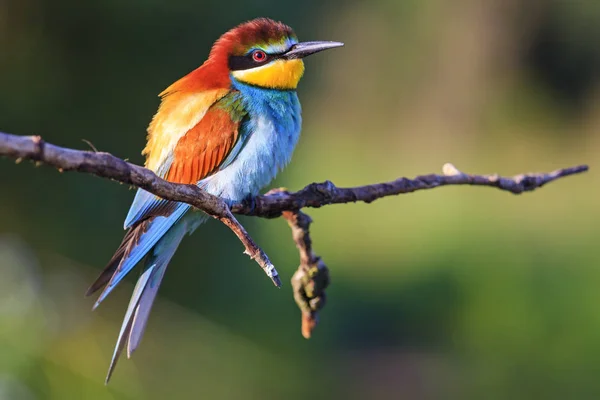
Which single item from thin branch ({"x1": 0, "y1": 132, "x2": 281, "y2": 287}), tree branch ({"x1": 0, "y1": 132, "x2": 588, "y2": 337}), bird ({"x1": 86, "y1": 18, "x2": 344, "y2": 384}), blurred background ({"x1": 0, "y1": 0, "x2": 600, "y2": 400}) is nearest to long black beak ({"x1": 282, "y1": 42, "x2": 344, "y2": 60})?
bird ({"x1": 86, "y1": 18, "x2": 344, "y2": 384})

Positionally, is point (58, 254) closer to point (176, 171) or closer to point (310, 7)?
point (176, 171)

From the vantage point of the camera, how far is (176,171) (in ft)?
5.10

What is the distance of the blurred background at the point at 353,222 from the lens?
2.40 meters

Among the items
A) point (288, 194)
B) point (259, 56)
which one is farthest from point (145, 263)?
point (259, 56)

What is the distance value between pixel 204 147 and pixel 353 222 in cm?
360

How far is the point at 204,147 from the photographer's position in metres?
1.55

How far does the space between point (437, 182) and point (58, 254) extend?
58.7 inches

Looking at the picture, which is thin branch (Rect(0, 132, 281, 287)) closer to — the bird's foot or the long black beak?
the bird's foot

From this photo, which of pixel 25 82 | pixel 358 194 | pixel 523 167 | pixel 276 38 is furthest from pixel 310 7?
pixel 523 167

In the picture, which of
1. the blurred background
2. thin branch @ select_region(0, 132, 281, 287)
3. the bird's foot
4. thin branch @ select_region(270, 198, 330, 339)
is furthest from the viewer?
the blurred background

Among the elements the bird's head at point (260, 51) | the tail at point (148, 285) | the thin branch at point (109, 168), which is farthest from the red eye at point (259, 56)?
the thin branch at point (109, 168)

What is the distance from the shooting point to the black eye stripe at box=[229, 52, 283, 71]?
61.2 inches

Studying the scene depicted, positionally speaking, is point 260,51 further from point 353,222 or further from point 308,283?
point 353,222

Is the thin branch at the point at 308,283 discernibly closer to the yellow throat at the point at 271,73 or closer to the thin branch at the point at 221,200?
the thin branch at the point at 221,200
